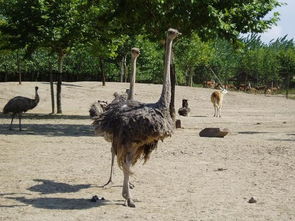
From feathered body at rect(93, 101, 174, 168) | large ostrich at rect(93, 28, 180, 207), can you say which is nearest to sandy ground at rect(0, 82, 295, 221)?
large ostrich at rect(93, 28, 180, 207)

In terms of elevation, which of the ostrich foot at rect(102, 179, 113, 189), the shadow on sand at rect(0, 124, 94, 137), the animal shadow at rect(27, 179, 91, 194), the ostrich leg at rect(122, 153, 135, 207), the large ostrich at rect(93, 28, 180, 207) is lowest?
the shadow on sand at rect(0, 124, 94, 137)

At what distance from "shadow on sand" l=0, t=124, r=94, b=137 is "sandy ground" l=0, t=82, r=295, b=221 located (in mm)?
30

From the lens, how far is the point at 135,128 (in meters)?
6.68

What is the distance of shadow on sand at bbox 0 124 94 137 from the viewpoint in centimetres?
1486

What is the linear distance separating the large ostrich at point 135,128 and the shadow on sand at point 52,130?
7817 mm

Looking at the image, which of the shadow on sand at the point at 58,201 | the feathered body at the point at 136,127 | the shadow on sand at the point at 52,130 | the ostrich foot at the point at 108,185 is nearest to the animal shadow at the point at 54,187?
the shadow on sand at the point at 58,201

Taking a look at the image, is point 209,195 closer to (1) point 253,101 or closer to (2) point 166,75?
(2) point 166,75

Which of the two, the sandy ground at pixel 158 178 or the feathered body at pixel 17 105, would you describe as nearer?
the sandy ground at pixel 158 178

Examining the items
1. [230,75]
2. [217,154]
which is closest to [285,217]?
[217,154]

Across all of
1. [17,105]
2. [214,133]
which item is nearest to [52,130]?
[17,105]

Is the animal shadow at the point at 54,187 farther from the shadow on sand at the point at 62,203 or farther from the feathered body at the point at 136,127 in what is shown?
the feathered body at the point at 136,127

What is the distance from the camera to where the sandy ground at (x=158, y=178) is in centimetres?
644

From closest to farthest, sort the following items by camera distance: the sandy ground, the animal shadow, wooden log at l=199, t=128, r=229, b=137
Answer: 1. the sandy ground
2. the animal shadow
3. wooden log at l=199, t=128, r=229, b=137

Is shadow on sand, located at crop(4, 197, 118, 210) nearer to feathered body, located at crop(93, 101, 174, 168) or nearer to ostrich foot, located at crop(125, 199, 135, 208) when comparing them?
ostrich foot, located at crop(125, 199, 135, 208)
